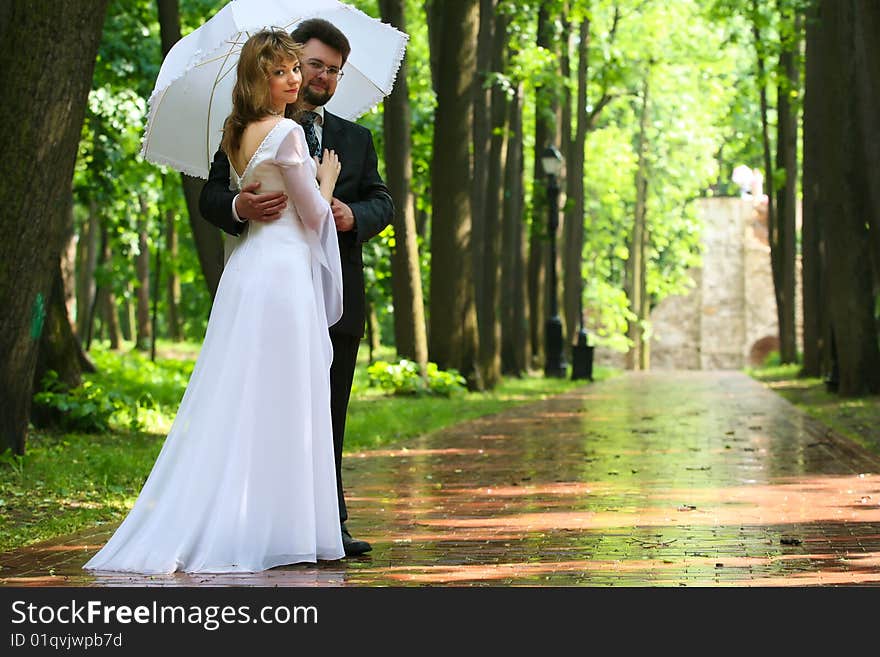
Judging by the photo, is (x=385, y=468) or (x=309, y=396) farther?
(x=385, y=468)

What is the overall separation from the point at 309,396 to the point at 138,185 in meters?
25.5

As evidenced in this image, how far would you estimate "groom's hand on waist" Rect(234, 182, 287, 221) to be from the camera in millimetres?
6582

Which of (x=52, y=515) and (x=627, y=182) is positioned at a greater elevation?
(x=627, y=182)

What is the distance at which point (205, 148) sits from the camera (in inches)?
294

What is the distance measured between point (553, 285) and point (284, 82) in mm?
25552

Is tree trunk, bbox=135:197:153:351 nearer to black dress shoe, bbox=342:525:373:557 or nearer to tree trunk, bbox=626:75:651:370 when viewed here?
tree trunk, bbox=626:75:651:370

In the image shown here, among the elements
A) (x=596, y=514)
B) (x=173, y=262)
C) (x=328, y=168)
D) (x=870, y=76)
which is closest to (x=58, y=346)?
(x=596, y=514)

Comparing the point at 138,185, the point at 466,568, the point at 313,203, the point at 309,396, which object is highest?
the point at 138,185

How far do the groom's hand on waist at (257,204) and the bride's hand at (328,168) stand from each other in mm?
225

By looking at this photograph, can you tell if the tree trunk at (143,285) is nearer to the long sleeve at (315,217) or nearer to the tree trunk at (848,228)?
the tree trunk at (848,228)

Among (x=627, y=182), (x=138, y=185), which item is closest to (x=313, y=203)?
(x=138, y=185)

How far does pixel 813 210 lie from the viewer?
26.8m

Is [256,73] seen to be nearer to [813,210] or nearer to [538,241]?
[813,210]
